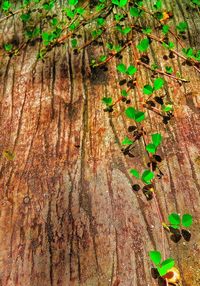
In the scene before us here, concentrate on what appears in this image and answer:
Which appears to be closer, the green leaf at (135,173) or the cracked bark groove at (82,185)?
the cracked bark groove at (82,185)

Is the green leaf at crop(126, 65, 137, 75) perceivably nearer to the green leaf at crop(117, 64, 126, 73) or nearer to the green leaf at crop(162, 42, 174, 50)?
the green leaf at crop(117, 64, 126, 73)

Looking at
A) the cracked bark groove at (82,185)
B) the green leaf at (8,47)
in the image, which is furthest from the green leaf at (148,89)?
the green leaf at (8,47)

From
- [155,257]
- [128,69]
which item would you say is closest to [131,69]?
[128,69]

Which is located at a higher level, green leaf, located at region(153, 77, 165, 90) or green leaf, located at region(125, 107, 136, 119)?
green leaf, located at region(153, 77, 165, 90)

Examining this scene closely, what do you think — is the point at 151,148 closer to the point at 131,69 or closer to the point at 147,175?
the point at 147,175

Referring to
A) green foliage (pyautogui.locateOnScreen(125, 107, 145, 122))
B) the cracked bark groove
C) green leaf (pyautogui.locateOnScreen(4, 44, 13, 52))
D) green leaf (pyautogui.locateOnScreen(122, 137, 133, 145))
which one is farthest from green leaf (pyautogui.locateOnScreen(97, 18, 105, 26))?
green leaf (pyautogui.locateOnScreen(122, 137, 133, 145))

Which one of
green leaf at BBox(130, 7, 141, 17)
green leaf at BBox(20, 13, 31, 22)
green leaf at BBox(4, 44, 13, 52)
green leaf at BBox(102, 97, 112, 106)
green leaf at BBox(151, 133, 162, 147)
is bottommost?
green leaf at BBox(151, 133, 162, 147)

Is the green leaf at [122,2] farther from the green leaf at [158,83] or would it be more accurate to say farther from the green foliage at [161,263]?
the green foliage at [161,263]
